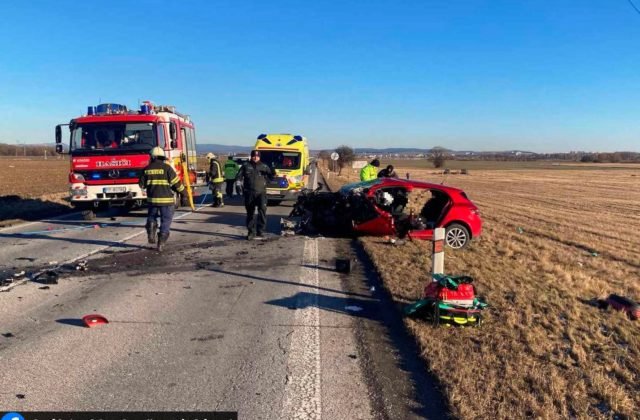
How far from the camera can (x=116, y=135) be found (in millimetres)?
13414

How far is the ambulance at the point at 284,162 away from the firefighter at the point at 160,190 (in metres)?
7.99

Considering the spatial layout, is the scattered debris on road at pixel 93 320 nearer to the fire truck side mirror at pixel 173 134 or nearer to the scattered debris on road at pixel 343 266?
the scattered debris on road at pixel 343 266

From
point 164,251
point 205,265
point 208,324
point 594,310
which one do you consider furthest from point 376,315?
point 164,251

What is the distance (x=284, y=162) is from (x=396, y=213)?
8.22m

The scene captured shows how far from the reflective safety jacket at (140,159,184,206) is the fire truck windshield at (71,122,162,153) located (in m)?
4.08

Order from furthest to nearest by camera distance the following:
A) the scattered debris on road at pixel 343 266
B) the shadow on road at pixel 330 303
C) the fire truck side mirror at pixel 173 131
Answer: the fire truck side mirror at pixel 173 131
the scattered debris on road at pixel 343 266
the shadow on road at pixel 330 303

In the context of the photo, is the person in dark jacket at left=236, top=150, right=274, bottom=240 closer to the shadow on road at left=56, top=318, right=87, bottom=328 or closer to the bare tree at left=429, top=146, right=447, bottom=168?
the shadow on road at left=56, top=318, right=87, bottom=328

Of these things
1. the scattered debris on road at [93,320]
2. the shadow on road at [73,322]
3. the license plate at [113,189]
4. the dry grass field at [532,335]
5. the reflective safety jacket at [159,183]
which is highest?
the reflective safety jacket at [159,183]

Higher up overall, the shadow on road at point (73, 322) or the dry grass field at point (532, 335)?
the shadow on road at point (73, 322)

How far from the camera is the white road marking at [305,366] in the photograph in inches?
139

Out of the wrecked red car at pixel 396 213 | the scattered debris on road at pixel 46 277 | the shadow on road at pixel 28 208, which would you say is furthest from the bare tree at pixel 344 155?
the scattered debris on road at pixel 46 277

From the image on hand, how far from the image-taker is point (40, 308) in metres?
5.78

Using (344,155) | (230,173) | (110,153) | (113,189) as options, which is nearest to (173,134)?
(110,153)

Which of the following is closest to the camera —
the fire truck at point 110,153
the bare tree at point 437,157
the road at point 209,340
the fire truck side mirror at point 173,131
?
the road at point 209,340
